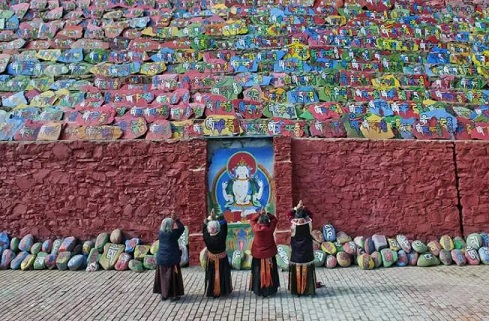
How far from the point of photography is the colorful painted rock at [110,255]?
843 centimetres

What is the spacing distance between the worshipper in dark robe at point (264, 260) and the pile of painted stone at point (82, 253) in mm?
2305

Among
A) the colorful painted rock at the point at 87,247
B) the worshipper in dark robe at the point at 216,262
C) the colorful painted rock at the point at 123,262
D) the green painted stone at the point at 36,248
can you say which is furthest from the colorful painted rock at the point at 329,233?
the green painted stone at the point at 36,248

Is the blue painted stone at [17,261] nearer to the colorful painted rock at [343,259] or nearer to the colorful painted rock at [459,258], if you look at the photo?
the colorful painted rock at [343,259]

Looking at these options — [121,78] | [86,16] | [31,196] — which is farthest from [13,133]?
[86,16]

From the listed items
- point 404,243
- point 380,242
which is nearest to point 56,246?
point 380,242

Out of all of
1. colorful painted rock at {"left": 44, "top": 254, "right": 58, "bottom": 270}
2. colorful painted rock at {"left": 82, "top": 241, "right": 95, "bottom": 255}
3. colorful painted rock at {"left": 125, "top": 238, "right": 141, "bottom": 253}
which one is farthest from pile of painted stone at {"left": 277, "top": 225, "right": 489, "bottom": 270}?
colorful painted rock at {"left": 44, "top": 254, "right": 58, "bottom": 270}

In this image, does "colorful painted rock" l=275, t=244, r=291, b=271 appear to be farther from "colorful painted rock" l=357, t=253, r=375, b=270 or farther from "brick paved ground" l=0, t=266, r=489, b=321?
"colorful painted rock" l=357, t=253, r=375, b=270

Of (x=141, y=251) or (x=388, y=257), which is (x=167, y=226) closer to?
(x=141, y=251)

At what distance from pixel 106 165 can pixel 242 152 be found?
2.91 meters

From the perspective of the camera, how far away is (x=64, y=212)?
9141 mm

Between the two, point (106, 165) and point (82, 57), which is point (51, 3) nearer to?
point (82, 57)

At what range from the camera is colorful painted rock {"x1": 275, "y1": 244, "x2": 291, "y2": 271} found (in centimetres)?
811

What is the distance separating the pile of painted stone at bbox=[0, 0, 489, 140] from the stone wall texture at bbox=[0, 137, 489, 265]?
62 cm

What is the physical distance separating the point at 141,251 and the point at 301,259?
3.54 m
